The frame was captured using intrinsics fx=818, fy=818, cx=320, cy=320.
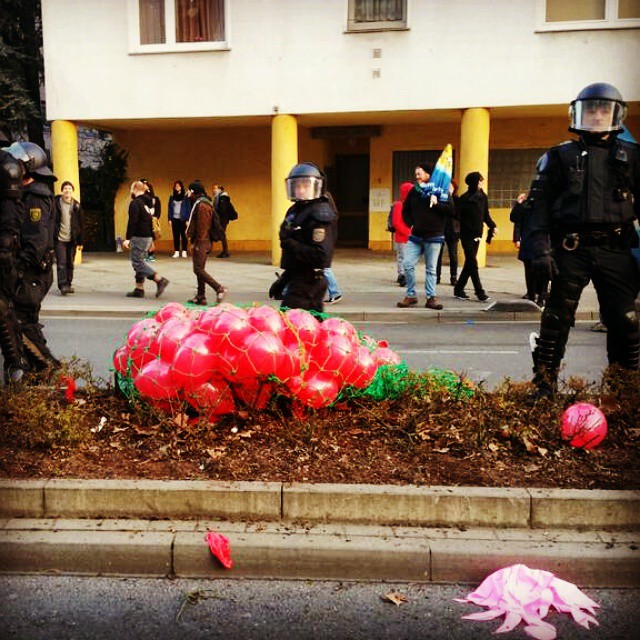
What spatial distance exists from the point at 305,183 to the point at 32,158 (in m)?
2.23

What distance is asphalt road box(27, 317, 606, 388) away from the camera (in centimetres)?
794

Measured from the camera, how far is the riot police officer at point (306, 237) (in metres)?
6.13

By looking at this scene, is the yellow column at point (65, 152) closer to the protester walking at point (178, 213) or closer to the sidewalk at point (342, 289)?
the sidewalk at point (342, 289)

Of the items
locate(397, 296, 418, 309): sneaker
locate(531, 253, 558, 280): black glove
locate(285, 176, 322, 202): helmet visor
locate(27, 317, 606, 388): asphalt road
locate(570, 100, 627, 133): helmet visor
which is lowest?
locate(27, 317, 606, 388): asphalt road

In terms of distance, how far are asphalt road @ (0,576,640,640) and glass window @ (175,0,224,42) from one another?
52.5 feet

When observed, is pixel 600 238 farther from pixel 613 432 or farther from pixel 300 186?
pixel 300 186

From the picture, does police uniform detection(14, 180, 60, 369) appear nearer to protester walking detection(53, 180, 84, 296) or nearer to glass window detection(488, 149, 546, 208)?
Result: protester walking detection(53, 180, 84, 296)

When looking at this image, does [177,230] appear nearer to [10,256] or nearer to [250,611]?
[10,256]

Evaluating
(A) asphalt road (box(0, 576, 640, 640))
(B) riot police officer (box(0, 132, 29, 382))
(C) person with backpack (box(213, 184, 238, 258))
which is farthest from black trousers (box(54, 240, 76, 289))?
(A) asphalt road (box(0, 576, 640, 640))

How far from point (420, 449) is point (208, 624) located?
1.58 metres

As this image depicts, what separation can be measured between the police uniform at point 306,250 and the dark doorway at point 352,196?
652 inches

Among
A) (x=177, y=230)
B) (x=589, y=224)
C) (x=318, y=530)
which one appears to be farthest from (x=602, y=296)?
(x=177, y=230)

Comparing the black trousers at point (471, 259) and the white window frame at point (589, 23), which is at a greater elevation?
the white window frame at point (589, 23)

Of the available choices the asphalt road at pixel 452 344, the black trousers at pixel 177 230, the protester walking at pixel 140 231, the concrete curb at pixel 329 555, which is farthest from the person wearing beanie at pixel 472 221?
the black trousers at pixel 177 230
